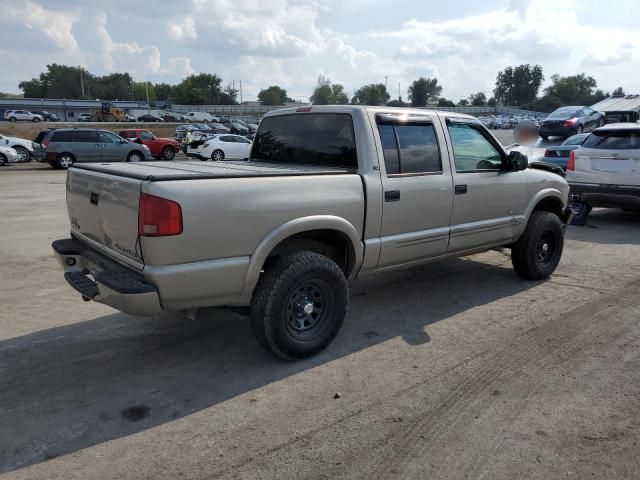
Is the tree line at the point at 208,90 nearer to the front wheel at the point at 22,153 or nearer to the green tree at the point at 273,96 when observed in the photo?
the green tree at the point at 273,96

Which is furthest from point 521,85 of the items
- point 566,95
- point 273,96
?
point 273,96

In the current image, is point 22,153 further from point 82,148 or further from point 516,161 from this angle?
point 516,161

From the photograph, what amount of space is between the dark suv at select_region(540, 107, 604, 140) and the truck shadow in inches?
741

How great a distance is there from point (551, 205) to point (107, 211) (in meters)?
5.02

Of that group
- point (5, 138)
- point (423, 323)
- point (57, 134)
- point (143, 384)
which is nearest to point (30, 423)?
point (143, 384)

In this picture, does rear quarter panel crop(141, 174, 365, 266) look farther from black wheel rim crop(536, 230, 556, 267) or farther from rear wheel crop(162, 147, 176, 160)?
rear wheel crop(162, 147, 176, 160)

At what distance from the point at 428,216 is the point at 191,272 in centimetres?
232

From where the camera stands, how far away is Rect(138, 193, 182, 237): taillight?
10.5 ft

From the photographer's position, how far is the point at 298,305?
3977mm

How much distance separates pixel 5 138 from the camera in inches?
938

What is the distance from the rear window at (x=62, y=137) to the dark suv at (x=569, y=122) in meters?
19.4

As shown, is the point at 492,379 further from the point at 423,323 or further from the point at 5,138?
the point at 5,138

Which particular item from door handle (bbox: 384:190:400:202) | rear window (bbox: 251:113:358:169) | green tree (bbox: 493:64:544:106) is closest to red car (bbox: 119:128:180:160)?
rear window (bbox: 251:113:358:169)

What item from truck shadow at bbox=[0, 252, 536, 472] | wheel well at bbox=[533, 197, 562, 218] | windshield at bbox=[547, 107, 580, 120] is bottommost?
truck shadow at bbox=[0, 252, 536, 472]
